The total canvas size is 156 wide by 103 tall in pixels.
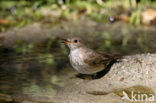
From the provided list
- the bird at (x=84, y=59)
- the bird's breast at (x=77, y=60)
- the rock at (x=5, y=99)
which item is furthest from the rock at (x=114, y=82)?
the rock at (x=5, y=99)

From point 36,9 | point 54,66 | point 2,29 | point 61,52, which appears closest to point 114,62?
point 54,66

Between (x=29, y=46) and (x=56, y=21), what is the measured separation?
97.3 inches

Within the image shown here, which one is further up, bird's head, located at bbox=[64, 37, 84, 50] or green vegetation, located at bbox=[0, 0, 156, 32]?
bird's head, located at bbox=[64, 37, 84, 50]

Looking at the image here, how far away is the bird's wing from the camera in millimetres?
5423

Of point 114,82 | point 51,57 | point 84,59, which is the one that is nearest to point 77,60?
point 84,59

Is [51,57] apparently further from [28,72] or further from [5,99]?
[5,99]

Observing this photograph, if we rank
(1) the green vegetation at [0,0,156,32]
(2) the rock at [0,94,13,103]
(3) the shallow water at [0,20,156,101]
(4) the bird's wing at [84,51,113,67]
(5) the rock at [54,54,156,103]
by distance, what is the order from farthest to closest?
1. (1) the green vegetation at [0,0,156,32]
2. (4) the bird's wing at [84,51,113,67]
3. (3) the shallow water at [0,20,156,101]
4. (5) the rock at [54,54,156,103]
5. (2) the rock at [0,94,13,103]

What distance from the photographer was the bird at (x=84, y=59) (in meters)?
5.37

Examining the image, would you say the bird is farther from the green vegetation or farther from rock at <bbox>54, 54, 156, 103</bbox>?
the green vegetation

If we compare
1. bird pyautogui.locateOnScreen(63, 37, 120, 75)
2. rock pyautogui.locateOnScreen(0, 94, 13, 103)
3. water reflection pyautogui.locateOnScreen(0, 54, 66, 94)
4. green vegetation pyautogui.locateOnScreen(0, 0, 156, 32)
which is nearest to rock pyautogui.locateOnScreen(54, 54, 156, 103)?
bird pyautogui.locateOnScreen(63, 37, 120, 75)

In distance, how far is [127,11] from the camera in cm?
1057

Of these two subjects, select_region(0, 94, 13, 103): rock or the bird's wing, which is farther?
the bird's wing

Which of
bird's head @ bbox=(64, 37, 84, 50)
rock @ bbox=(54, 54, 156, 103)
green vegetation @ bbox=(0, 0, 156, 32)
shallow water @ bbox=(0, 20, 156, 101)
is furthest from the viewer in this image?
green vegetation @ bbox=(0, 0, 156, 32)

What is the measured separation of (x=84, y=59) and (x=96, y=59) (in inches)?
9.1
